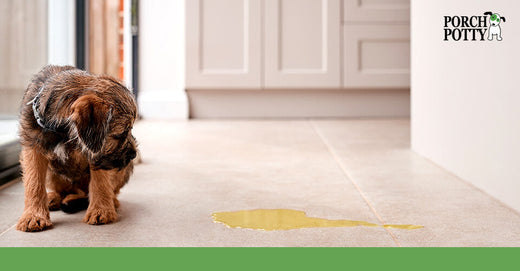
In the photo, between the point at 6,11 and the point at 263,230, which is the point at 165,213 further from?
the point at 6,11

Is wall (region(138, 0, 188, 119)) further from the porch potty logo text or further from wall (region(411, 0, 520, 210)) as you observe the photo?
the porch potty logo text

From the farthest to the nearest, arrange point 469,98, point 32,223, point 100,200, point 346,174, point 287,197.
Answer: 1. point 346,174
2. point 469,98
3. point 287,197
4. point 100,200
5. point 32,223

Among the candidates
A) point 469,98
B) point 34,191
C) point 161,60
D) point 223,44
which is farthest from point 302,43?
point 34,191

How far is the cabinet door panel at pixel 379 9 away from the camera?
13.4 feet

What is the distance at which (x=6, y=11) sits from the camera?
2.35m

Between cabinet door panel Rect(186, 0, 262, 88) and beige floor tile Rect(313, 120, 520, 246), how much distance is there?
49.8 inches

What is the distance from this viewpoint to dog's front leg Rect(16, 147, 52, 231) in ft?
4.74

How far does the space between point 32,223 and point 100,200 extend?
166 millimetres

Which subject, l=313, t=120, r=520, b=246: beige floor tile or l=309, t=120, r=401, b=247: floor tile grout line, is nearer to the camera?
l=313, t=120, r=520, b=246: beige floor tile

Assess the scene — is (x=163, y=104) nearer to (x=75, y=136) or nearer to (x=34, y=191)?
(x=34, y=191)

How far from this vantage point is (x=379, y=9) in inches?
161

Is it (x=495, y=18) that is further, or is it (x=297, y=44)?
(x=297, y=44)

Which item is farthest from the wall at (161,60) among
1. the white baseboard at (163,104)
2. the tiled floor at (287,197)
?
the tiled floor at (287,197)

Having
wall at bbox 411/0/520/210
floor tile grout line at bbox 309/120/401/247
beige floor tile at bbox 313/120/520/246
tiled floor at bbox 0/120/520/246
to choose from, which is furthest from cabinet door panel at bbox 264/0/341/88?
wall at bbox 411/0/520/210
